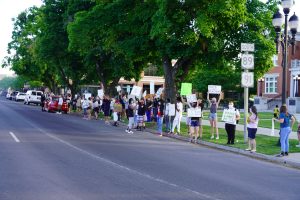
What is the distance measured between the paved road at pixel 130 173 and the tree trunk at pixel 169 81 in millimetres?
10546

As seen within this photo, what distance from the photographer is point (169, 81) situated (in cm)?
2777

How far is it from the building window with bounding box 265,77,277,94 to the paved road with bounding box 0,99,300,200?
43.0 m

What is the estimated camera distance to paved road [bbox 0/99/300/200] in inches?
341

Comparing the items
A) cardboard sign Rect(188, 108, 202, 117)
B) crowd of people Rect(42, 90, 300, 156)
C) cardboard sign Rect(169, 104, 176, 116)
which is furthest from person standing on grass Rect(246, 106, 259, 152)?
cardboard sign Rect(169, 104, 176, 116)

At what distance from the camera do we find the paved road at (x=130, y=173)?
8.66 metres

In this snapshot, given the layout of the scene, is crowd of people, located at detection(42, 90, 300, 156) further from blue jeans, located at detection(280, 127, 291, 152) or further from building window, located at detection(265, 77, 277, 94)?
building window, located at detection(265, 77, 277, 94)

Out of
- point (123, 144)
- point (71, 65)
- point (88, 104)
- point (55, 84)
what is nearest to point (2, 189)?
point (123, 144)

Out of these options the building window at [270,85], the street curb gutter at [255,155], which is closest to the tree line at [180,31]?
the street curb gutter at [255,155]

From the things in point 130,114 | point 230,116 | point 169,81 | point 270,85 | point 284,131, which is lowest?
point 284,131

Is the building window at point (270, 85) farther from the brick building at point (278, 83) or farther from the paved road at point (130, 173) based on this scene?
the paved road at point (130, 173)

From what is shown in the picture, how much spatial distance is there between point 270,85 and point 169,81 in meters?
34.0

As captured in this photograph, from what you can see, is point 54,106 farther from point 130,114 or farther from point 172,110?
point 172,110

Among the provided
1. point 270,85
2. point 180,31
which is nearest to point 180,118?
point 180,31

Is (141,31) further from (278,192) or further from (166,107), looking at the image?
(278,192)
